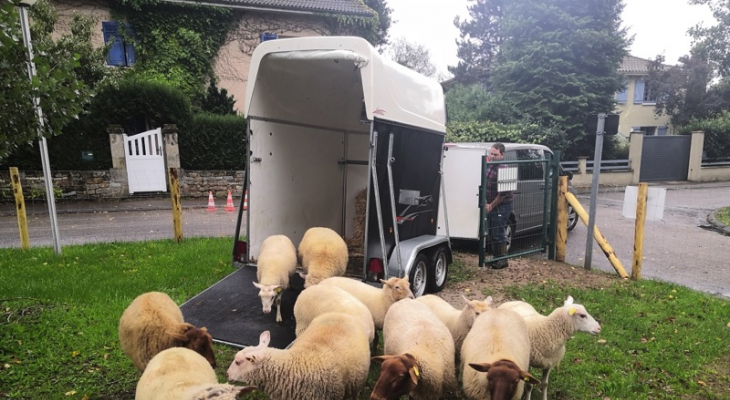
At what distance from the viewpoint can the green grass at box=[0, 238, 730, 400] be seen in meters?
3.98

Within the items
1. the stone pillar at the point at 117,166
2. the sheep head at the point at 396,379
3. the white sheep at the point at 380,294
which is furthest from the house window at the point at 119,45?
the sheep head at the point at 396,379

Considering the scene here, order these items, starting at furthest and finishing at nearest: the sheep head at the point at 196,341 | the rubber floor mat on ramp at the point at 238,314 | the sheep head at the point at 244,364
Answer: the rubber floor mat on ramp at the point at 238,314 < the sheep head at the point at 196,341 < the sheep head at the point at 244,364

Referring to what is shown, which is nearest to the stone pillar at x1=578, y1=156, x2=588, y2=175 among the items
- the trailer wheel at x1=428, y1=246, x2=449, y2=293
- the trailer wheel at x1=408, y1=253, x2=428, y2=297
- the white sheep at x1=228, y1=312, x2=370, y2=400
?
the trailer wheel at x1=428, y1=246, x2=449, y2=293

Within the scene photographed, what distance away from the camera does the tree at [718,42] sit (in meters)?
30.6

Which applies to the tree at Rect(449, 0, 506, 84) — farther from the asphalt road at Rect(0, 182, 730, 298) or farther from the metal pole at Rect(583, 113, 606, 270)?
the metal pole at Rect(583, 113, 606, 270)

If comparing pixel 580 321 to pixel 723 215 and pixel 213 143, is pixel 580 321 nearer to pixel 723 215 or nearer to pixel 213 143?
pixel 723 215

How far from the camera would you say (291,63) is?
243 inches

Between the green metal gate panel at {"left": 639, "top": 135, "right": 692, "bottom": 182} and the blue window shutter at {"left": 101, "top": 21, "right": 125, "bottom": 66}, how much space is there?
87.8 ft

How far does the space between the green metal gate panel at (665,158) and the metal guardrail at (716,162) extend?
158 cm

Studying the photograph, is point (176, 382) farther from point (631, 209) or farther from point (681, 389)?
point (631, 209)

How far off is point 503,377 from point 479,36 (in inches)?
1952

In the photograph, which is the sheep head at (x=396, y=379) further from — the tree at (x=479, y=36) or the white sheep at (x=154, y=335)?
the tree at (x=479, y=36)

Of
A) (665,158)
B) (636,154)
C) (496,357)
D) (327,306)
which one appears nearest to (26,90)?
(327,306)

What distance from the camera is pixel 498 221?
749cm
